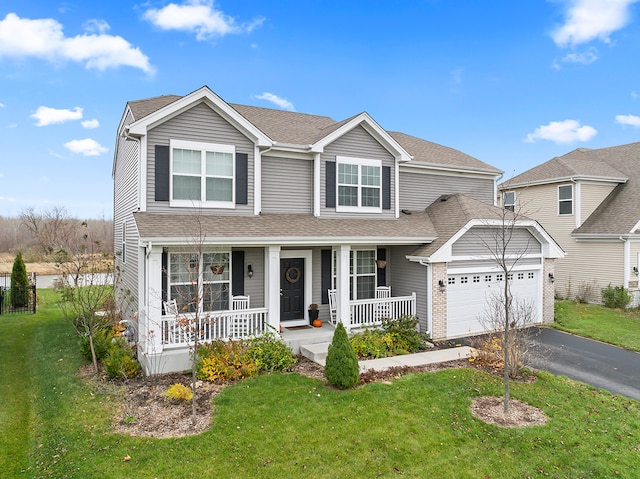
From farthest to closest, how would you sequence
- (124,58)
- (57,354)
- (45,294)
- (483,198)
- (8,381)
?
1. (45,294)
2. (124,58)
3. (483,198)
4. (57,354)
5. (8,381)

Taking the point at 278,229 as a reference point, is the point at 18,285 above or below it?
below

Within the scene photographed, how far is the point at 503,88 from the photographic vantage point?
78.6 ft

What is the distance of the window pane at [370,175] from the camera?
1340 centimetres

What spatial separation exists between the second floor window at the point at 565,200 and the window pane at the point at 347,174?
44.2ft

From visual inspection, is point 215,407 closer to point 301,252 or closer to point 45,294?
point 301,252

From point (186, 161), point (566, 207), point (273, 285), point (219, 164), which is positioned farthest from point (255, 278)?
point (566, 207)

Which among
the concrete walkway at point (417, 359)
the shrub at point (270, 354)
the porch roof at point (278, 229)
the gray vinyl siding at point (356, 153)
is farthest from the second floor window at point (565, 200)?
the shrub at point (270, 354)

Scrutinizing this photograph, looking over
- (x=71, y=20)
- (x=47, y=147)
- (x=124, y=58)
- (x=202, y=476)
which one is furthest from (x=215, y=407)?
(x=47, y=147)

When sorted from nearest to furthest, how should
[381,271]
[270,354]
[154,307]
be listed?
[154,307] → [270,354] → [381,271]

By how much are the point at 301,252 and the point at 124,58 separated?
44.7ft

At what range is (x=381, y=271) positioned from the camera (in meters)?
13.9

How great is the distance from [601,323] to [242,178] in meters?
14.2

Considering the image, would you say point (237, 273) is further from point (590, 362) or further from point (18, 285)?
point (18, 285)

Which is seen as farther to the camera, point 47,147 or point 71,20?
point 47,147
